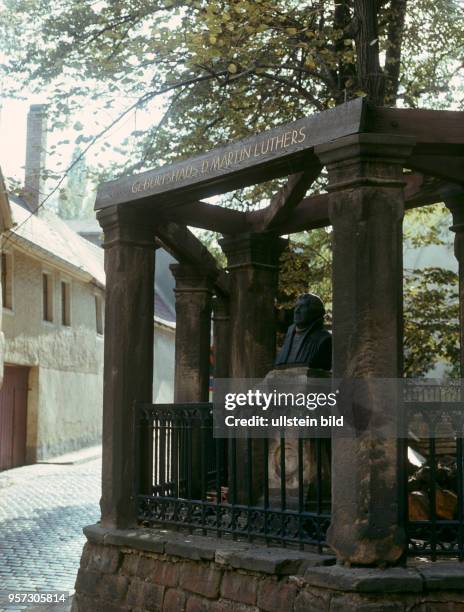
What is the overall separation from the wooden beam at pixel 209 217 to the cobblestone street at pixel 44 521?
135 inches

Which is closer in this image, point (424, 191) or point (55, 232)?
point (424, 191)

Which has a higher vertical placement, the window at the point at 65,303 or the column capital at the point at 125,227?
the window at the point at 65,303

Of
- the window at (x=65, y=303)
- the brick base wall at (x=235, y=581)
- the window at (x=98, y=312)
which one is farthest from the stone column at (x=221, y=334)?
the window at (x=98, y=312)

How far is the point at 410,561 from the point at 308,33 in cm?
739

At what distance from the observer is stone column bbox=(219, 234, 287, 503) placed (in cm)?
811

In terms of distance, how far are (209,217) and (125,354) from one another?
5.30 feet

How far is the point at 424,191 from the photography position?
7309 mm

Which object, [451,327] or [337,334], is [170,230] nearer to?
[337,334]

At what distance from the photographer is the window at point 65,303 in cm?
2544

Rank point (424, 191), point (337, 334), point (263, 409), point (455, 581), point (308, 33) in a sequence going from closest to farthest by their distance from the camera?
point (455, 581) < point (337, 334) < point (263, 409) < point (424, 191) < point (308, 33)

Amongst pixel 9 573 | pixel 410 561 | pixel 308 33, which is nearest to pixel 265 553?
pixel 410 561

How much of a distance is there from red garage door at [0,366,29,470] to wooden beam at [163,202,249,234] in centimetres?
1426

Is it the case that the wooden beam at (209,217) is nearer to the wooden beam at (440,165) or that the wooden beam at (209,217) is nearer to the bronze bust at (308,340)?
the bronze bust at (308,340)

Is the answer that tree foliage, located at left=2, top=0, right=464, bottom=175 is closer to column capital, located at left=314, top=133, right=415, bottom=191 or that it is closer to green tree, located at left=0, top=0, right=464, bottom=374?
green tree, located at left=0, top=0, right=464, bottom=374
